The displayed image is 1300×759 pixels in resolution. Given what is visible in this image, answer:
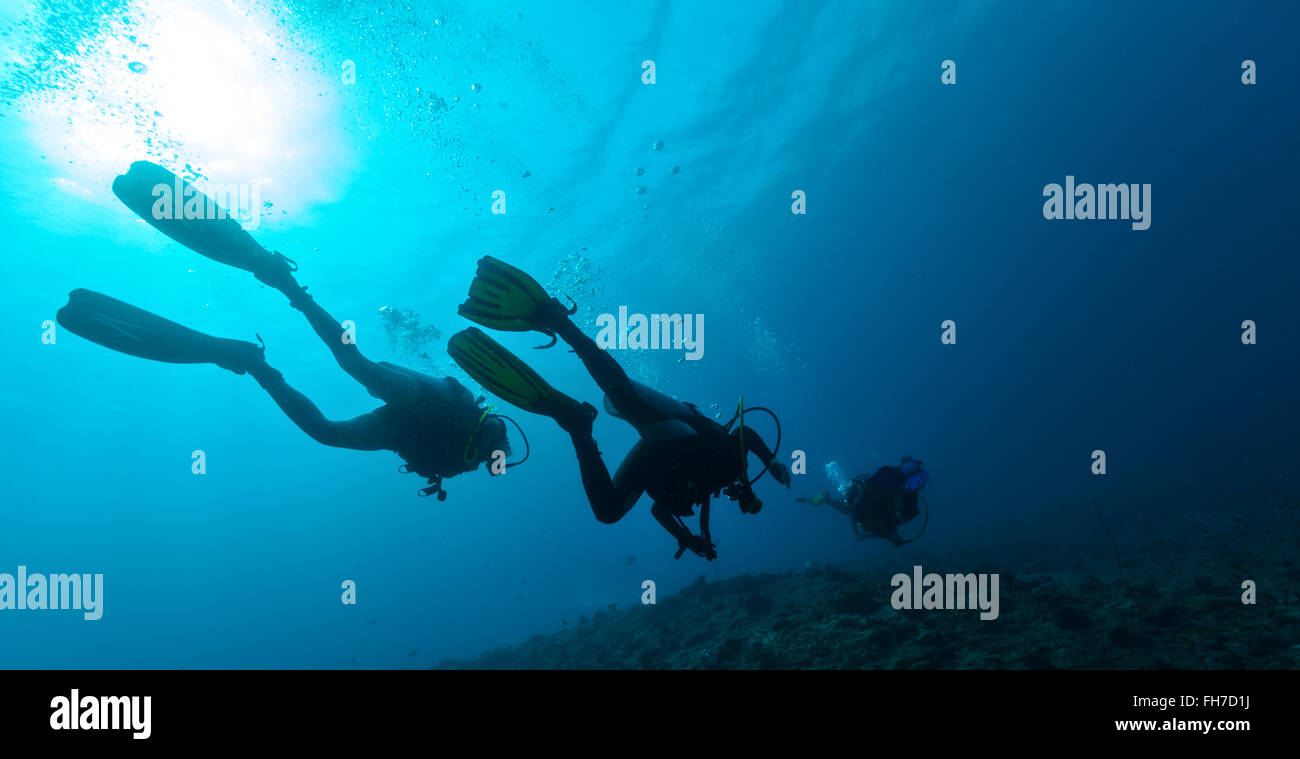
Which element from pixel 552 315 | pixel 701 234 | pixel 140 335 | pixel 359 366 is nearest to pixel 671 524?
pixel 552 315

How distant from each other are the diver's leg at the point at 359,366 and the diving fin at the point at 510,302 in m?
1.41

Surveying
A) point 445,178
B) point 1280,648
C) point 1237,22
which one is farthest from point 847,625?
point 1237,22

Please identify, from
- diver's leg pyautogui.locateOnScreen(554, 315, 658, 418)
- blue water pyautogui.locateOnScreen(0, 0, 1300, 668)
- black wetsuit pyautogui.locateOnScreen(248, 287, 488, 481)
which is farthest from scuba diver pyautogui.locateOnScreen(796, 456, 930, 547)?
black wetsuit pyautogui.locateOnScreen(248, 287, 488, 481)

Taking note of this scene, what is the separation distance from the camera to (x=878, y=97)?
91.0 feet

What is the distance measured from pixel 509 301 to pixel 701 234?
109 feet

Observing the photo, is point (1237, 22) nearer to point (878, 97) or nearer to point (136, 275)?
point (878, 97)

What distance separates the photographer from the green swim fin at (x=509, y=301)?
4.36m

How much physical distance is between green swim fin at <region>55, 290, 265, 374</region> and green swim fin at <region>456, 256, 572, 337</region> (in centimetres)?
258

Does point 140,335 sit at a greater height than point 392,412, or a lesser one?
greater

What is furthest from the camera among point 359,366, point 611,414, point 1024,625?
point 1024,625

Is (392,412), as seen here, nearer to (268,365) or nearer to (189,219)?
(268,365)

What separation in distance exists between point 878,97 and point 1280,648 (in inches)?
1174

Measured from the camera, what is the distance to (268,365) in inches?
202

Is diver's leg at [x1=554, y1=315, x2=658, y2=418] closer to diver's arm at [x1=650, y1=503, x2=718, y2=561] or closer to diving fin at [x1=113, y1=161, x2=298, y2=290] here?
diver's arm at [x1=650, y1=503, x2=718, y2=561]
